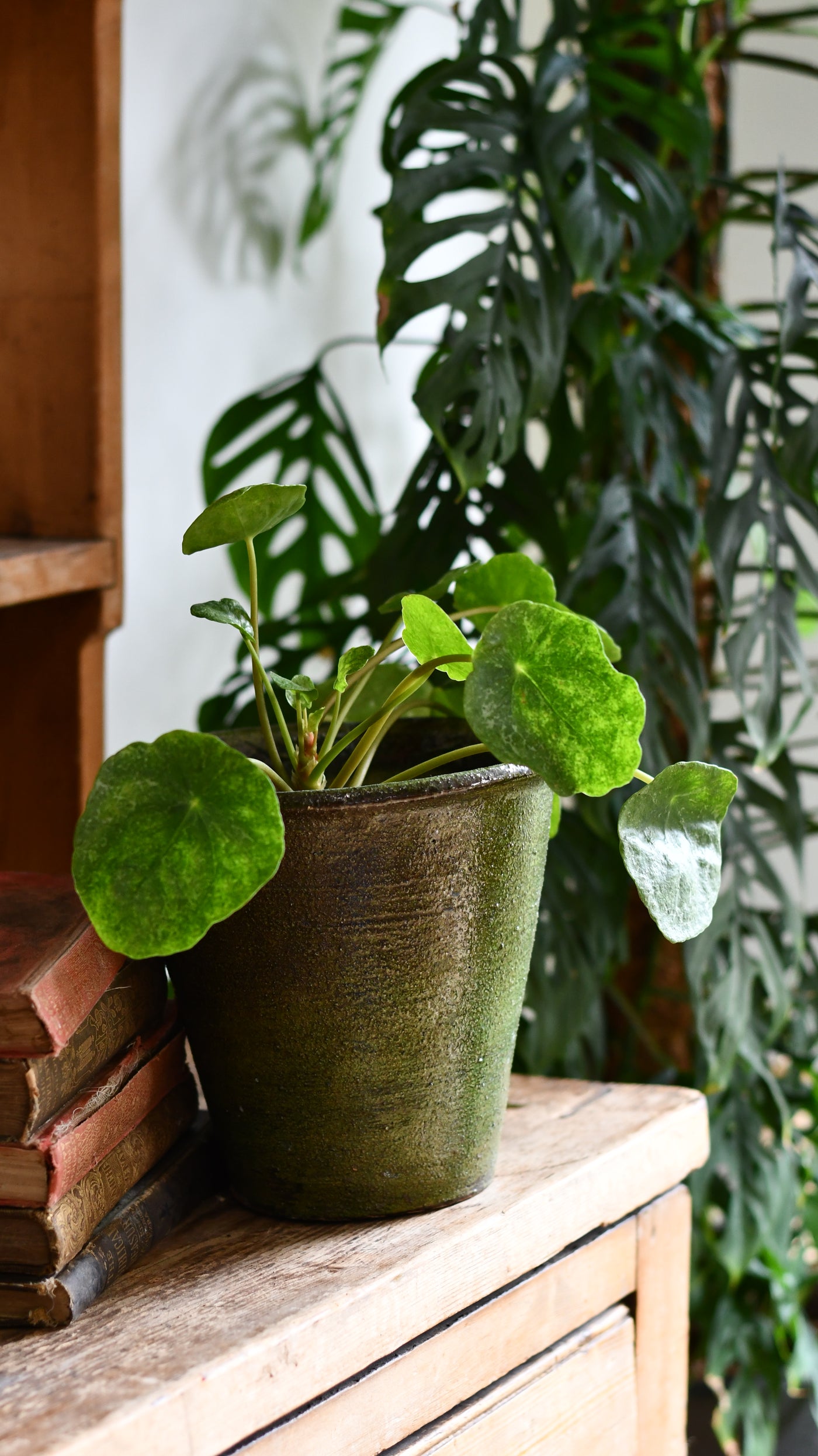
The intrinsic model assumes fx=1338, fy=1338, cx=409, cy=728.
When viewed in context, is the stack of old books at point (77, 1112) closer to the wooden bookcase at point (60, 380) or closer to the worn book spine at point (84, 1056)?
the worn book spine at point (84, 1056)

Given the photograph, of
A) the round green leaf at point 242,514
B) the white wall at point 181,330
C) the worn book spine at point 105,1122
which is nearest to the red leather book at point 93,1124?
the worn book spine at point 105,1122

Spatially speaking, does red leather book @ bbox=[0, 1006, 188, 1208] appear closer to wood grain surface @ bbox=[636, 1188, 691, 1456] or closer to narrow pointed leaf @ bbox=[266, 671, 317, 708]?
narrow pointed leaf @ bbox=[266, 671, 317, 708]

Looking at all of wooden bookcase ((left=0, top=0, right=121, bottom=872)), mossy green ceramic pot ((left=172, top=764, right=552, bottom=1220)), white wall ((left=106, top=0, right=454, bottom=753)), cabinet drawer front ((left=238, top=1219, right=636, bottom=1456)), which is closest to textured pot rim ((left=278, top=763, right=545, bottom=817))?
mossy green ceramic pot ((left=172, top=764, right=552, bottom=1220))

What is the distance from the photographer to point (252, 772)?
0.49 metres

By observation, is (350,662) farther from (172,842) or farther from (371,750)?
(172,842)

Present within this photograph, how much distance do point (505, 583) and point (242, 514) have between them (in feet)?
0.57

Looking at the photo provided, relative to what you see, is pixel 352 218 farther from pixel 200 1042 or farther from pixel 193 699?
pixel 200 1042

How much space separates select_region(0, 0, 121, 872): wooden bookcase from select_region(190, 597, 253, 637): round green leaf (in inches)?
11.3

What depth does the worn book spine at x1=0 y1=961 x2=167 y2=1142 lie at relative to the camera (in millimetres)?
516

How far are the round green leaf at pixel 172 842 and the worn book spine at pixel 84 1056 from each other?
0.07 meters

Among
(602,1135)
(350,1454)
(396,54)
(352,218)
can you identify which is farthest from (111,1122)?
(396,54)

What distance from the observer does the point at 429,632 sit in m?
0.58

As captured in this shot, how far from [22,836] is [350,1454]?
0.52 metres

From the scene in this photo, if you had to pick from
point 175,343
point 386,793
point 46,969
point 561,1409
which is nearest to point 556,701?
point 386,793
